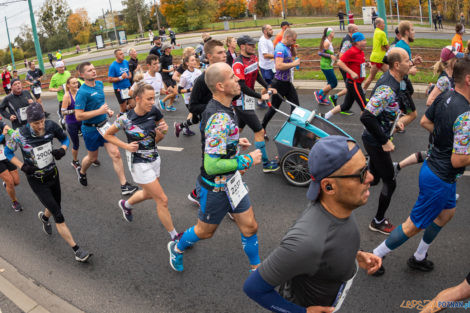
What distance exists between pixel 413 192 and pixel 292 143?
187cm

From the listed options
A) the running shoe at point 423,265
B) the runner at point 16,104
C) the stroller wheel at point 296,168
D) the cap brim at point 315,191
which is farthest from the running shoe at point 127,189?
→ the cap brim at point 315,191

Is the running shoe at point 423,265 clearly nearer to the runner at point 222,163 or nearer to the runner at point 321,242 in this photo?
the runner at point 222,163

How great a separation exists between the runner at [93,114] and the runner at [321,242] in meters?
4.85

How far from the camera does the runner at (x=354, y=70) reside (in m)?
7.82

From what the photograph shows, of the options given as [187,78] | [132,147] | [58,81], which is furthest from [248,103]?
[58,81]

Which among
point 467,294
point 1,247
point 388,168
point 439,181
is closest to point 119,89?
point 1,247

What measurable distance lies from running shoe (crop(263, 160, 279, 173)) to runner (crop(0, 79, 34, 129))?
572 centimetres

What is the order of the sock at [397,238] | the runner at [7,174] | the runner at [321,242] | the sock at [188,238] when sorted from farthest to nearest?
the runner at [7,174] → the sock at [188,238] → the sock at [397,238] → the runner at [321,242]

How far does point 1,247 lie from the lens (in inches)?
225

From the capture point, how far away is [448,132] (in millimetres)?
3438

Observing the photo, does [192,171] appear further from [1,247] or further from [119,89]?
[119,89]

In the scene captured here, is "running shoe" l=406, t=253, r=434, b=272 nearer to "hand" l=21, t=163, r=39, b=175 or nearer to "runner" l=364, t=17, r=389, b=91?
"hand" l=21, t=163, r=39, b=175

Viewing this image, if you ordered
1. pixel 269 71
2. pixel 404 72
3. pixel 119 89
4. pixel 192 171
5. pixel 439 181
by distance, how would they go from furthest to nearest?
pixel 119 89
pixel 269 71
pixel 192 171
pixel 404 72
pixel 439 181

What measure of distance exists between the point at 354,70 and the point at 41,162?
6.21m
